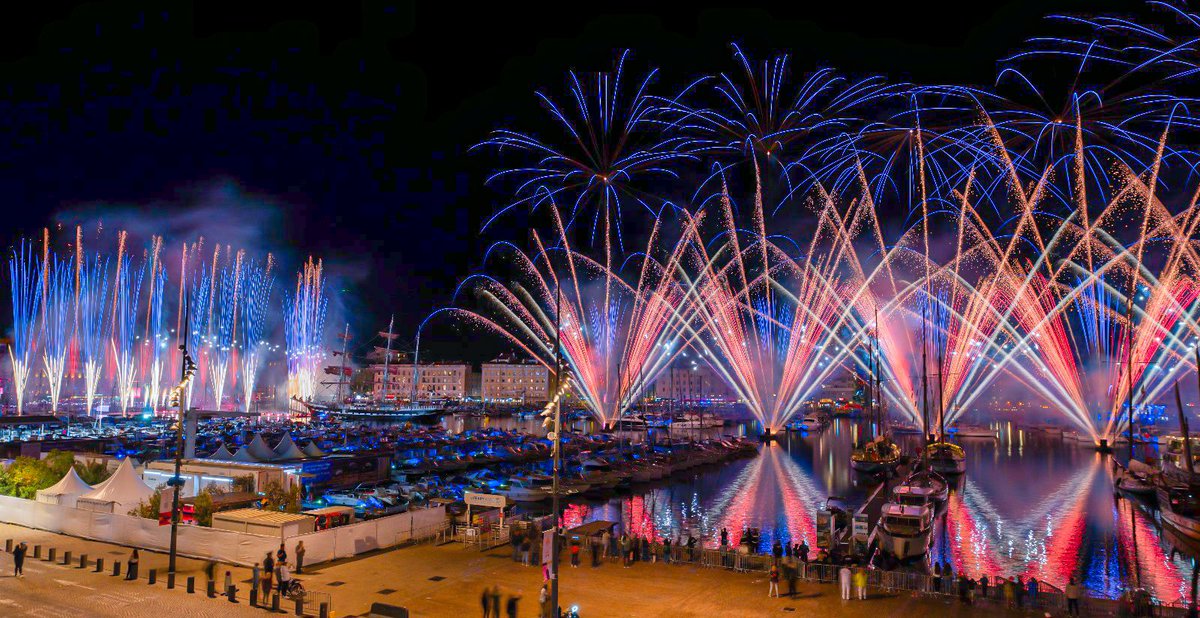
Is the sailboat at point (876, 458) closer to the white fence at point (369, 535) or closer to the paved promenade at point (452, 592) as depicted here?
the paved promenade at point (452, 592)

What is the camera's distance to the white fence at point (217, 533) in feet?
76.9

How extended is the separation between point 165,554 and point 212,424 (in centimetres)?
7298

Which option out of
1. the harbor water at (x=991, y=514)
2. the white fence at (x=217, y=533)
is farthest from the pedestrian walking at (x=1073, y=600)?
the white fence at (x=217, y=533)

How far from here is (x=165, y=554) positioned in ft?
82.6

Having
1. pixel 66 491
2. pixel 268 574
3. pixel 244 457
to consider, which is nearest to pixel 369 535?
pixel 268 574

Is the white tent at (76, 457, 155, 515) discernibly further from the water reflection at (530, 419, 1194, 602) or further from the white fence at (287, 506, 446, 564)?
the water reflection at (530, 419, 1194, 602)

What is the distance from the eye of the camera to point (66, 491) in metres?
29.8

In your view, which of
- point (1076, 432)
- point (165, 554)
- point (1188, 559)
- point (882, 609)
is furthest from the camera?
point (1076, 432)

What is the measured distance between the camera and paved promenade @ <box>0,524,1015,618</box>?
741 inches

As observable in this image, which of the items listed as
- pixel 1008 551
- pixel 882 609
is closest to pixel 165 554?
pixel 882 609

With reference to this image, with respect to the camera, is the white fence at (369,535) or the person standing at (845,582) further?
the white fence at (369,535)

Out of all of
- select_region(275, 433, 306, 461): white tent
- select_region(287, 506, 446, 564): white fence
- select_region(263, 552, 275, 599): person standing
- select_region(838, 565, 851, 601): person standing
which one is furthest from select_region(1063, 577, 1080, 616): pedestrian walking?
select_region(275, 433, 306, 461): white tent

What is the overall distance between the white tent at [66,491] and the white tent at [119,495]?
0.95 m

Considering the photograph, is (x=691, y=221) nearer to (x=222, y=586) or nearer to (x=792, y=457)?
(x=792, y=457)
